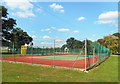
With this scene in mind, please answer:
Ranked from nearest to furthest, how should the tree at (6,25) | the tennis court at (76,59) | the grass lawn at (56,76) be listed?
the grass lawn at (56,76) → the tennis court at (76,59) → the tree at (6,25)

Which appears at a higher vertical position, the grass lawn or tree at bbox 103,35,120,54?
tree at bbox 103,35,120,54

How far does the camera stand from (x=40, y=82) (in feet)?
17.5

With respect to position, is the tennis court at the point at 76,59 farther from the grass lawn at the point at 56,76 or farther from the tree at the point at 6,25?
the tree at the point at 6,25

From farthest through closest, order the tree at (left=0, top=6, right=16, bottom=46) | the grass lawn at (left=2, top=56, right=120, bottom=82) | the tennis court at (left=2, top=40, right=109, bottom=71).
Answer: the tree at (left=0, top=6, right=16, bottom=46)
the tennis court at (left=2, top=40, right=109, bottom=71)
the grass lawn at (left=2, top=56, right=120, bottom=82)

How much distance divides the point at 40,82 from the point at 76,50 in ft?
112

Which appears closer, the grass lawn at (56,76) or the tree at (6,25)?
the grass lawn at (56,76)

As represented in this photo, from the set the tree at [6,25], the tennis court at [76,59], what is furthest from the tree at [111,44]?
the tree at [6,25]

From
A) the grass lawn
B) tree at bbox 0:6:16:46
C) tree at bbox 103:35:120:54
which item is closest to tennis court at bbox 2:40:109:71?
the grass lawn

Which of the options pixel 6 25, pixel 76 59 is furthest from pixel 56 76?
pixel 6 25

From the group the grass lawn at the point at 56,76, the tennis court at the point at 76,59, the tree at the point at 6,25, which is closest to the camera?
the grass lawn at the point at 56,76

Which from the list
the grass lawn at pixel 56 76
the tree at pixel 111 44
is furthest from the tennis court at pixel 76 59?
the tree at pixel 111 44

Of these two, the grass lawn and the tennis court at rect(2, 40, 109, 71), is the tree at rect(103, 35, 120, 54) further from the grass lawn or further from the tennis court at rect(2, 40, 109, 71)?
the grass lawn

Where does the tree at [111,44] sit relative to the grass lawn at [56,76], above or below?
above

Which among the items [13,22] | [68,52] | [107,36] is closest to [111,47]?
[107,36]
